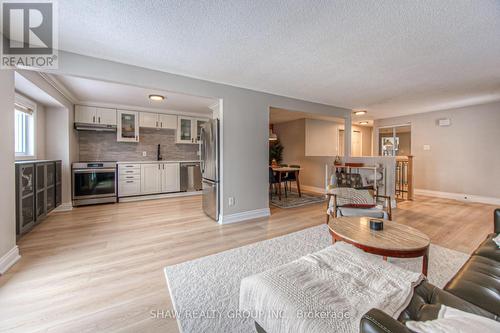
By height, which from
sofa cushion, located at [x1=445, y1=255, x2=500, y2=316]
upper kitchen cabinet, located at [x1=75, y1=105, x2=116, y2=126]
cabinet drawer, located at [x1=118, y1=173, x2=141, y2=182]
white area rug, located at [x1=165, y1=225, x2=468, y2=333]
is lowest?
white area rug, located at [x1=165, y1=225, x2=468, y2=333]

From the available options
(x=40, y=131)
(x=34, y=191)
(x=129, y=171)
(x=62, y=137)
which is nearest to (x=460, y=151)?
(x=129, y=171)

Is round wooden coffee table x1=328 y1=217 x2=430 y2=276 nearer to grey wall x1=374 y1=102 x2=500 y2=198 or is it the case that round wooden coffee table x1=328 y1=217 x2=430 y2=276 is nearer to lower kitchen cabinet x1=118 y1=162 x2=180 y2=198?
lower kitchen cabinet x1=118 y1=162 x2=180 y2=198

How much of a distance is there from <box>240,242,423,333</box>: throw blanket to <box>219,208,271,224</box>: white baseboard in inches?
91.8

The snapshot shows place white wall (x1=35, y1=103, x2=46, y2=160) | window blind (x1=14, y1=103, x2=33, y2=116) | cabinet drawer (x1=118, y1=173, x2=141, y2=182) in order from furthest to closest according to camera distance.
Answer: cabinet drawer (x1=118, y1=173, x2=141, y2=182), white wall (x1=35, y1=103, x2=46, y2=160), window blind (x1=14, y1=103, x2=33, y2=116)

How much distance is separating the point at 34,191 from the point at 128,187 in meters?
2.18

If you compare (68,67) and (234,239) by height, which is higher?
(68,67)

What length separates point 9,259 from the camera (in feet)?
7.07

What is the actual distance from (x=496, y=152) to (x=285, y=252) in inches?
230

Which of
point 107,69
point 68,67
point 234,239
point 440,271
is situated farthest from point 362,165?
point 68,67

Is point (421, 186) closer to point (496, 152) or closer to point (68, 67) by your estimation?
point (496, 152)

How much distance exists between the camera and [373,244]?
175 cm

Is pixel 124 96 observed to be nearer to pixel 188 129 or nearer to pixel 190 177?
pixel 188 129

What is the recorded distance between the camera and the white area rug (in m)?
1.49

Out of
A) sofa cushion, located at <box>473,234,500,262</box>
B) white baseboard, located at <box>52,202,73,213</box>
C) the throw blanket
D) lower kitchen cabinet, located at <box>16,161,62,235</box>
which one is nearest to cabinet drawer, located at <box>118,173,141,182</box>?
white baseboard, located at <box>52,202,73,213</box>
